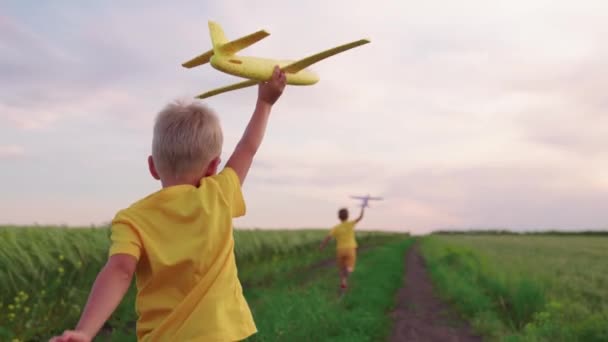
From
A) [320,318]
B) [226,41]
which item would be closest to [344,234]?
[320,318]

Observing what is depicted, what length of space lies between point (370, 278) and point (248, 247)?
4.74 metres

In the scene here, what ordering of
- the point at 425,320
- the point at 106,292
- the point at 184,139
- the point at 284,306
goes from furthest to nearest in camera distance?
1. the point at 425,320
2. the point at 284,306
3. the point at 184,139
4. the point at 106,292

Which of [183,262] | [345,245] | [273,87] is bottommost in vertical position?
[345,245]

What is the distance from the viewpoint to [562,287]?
13141 mm

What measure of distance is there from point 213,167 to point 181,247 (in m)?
0.35

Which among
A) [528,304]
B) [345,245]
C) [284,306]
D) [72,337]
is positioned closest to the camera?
[72,337]

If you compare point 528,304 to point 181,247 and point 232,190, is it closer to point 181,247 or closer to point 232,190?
point 232,190

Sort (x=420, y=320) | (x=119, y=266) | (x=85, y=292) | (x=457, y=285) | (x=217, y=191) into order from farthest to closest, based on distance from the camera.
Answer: (x=457, y=285) → (x=420, y=320) → (x=85, y=292) → (x=217, y=191) → (x=119, y=266)

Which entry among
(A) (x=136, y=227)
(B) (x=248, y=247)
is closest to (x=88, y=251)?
(A) (x=136, y=227)

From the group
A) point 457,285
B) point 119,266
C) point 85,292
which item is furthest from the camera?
point 457,285

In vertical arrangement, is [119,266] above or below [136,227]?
below

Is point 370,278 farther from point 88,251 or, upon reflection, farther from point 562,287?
point 88,251

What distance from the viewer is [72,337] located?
1979 mm

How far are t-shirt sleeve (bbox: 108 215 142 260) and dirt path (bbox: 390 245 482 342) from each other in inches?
220
